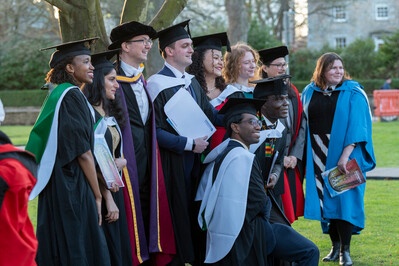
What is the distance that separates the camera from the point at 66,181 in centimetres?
593

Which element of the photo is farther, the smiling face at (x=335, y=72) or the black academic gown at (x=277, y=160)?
the smiling face at (x=335, y=72)

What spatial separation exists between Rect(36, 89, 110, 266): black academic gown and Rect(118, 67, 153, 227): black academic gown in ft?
3.50

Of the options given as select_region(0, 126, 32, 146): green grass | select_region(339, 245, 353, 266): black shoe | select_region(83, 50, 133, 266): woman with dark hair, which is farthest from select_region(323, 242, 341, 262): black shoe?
select_region(0, 126, 32, 146): green grass

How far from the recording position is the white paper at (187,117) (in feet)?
23.9

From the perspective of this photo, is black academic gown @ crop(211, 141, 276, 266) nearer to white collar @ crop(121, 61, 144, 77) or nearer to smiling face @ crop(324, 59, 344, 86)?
white collar @ crop(121, 61, 144, 77)

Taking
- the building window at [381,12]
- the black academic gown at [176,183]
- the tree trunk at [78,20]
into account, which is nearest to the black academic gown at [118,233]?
the black academic gown at [176,183]

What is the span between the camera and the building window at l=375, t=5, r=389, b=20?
219 ft

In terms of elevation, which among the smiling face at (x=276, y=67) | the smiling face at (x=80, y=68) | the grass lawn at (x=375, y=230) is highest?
the smiling face at (x=80, y=68)

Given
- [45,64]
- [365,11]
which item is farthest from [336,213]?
[365,11]

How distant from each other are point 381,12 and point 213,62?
203ft

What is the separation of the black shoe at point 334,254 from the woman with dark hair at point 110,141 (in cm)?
266

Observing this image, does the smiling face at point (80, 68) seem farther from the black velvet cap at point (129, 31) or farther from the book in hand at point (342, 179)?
the book in hand at point (342, 179)

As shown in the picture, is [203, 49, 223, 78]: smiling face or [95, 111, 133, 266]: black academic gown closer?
[95, 111, 133, 266]: black academic gown

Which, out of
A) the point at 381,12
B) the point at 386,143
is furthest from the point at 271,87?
the point at 381,12
